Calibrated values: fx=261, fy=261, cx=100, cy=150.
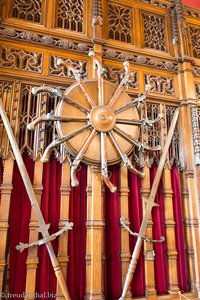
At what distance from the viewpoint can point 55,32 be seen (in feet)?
8.55

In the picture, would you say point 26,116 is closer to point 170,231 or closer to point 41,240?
point 41,240

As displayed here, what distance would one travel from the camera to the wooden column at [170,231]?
7.65 ft

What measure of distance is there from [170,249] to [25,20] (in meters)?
2.60

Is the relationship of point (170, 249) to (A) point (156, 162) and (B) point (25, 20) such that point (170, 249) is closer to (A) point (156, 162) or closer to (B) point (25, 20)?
(A) point (156, 162)

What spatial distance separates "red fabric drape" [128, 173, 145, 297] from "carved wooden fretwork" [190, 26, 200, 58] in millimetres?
1800

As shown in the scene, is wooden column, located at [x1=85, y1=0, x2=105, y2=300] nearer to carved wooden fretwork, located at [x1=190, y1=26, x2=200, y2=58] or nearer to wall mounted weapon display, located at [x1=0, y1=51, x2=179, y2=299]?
wall mounted weapon display, located at [x1=0, y1=51, x2=179, y2=299]

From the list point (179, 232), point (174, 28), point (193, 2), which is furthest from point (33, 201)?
point (193, 2)

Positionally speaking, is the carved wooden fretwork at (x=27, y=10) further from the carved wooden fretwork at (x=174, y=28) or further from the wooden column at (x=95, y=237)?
the wooden column at (x=95, y=237)

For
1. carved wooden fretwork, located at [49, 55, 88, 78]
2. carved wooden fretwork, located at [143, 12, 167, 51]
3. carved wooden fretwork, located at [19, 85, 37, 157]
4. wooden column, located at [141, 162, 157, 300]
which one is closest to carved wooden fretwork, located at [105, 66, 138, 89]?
carved wooden fretwork, located at [49, 55, 88, 78]

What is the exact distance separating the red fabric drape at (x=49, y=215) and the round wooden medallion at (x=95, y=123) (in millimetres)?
247

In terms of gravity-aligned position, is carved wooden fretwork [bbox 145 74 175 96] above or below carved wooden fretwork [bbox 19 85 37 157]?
above

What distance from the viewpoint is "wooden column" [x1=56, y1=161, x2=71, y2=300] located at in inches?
80.6

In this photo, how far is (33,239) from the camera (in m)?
2.04

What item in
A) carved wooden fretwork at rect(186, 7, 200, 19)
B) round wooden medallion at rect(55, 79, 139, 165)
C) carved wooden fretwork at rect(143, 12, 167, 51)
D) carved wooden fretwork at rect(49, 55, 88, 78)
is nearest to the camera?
round wooden medallion at rect(55, 79, 139, 165)
